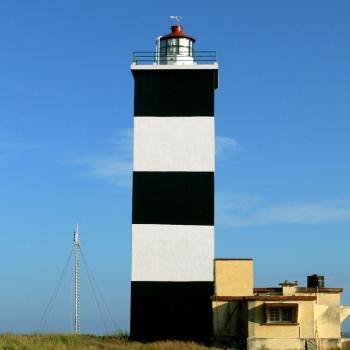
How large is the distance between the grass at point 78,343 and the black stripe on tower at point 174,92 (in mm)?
9252

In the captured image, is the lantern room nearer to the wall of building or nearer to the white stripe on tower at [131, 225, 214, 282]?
the white stripe on tower at [131, 225, 214, 282]

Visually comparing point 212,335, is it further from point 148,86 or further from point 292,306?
point 148,86

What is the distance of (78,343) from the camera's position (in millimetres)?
29703

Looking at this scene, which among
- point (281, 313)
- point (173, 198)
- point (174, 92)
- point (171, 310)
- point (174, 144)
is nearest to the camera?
point (281, 313)

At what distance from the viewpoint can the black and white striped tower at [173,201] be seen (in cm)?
3025

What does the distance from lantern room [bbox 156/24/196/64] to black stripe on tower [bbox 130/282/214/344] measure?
9470mm

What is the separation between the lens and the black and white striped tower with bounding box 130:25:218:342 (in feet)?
99.2

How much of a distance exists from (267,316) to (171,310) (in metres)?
3.95

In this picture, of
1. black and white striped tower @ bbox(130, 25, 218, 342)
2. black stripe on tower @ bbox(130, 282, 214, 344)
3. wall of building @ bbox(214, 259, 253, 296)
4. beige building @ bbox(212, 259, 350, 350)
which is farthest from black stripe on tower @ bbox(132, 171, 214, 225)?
black stripe on tower @ bbox(130, 282, 214, 344)

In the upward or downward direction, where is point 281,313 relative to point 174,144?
downward

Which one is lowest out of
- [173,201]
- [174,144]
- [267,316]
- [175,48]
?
[267,316]

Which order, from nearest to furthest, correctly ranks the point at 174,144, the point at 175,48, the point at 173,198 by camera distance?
the point at 173,198
the point at 174,144
the point at 175,48

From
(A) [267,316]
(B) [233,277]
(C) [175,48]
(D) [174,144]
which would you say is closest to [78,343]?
(B) [233,277]

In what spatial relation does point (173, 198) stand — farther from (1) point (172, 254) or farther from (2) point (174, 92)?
(2) point (174, 92)
